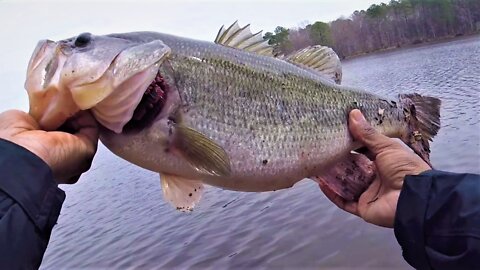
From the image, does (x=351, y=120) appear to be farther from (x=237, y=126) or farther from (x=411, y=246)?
(x=411, y=246)

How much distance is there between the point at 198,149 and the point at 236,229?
31.3ft

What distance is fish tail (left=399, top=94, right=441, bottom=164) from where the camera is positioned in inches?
156

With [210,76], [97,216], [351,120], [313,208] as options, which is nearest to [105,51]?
[210,76]

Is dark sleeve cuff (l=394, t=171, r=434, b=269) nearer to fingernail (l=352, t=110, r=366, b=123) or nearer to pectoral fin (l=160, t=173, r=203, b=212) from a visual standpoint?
fingernail (l=352, t=110, r=366, b=123)

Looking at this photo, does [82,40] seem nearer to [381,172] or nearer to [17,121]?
[17,121]

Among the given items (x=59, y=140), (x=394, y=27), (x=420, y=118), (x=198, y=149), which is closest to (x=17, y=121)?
(x=59, y=140)

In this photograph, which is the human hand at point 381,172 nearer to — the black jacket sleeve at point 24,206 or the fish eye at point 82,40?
the fish eye at point 82,40

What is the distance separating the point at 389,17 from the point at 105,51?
97308mm

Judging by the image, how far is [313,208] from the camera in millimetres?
12133

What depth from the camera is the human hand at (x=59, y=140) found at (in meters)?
2.37

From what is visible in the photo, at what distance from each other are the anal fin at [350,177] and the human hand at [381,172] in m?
0.06

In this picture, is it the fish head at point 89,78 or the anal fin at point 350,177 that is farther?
the anal fin at point 350,177

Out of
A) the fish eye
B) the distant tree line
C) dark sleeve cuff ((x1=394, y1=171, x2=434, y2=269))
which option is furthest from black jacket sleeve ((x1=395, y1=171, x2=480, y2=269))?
the distant tree line

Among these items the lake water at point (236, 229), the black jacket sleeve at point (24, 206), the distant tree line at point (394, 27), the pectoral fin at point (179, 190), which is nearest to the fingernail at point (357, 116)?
the pectoral fin at point (179, 190)
